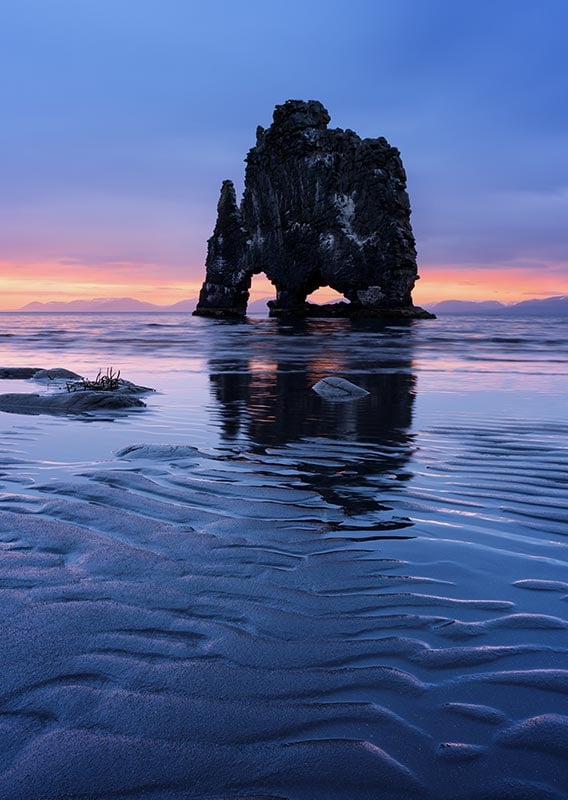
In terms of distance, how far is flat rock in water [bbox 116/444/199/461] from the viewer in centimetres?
627

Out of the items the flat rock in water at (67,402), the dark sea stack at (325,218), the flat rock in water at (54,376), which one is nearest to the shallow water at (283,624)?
the flat rock in water at (67,402)

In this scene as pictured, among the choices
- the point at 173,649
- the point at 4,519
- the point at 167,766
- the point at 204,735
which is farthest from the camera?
the point at 4,519

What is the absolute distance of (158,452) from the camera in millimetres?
6348

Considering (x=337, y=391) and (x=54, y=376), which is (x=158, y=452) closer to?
(x=337, y=391)

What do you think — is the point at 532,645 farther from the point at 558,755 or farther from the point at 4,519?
the point at 4,519

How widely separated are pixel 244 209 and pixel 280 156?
32.6 feet

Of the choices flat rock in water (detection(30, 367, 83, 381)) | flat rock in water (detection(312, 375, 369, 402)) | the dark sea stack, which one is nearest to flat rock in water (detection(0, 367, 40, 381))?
flat rock in water (detection(30, 367, 83, 381))

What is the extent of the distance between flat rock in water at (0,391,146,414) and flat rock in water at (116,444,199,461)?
3.33 m

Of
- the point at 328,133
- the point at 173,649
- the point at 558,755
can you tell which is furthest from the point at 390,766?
the point at 328,133

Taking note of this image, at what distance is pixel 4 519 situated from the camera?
4219mm

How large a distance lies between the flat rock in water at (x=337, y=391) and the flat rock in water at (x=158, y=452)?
5.63m

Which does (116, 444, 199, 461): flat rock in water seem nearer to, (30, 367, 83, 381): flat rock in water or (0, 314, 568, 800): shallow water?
(0, 314, 568, 800): shallow water

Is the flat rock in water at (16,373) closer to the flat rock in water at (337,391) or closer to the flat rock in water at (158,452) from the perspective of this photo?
the flat rock in water at (337,391)

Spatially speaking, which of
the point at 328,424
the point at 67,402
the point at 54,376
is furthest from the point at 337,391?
the point at 54,376
